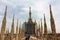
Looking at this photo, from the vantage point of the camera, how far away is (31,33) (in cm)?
2675

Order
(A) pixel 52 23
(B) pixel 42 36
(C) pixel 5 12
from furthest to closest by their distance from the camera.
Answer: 1. (B) pixel 42 36
2. (A) pixel 52 23
3. (C) pixel 5 12

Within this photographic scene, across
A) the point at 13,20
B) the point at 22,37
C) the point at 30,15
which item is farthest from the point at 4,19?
the point at 30,15

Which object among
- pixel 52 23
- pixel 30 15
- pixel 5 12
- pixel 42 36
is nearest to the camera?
pixel 5 12

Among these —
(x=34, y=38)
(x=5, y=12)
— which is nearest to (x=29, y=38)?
(x=34, y=38)

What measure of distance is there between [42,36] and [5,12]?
9.52m

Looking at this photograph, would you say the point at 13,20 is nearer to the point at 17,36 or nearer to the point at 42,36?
the point at 17,36

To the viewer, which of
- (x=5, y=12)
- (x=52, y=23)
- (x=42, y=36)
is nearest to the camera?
(x=5, y=12)

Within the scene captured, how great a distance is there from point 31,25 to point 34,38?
5.02m

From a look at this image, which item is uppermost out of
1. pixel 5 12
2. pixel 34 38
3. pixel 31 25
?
pixel 5 12

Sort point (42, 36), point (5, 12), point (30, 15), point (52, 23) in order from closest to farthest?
point (5, 12) < point (52, 23) < point (42, 36) < point (30, 15)

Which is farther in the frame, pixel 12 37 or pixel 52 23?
pixel 12 37

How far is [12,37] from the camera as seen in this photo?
22719 mm

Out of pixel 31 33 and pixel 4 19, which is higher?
pixel 4 19

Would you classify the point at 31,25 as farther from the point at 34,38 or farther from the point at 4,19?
the point at 4,19
